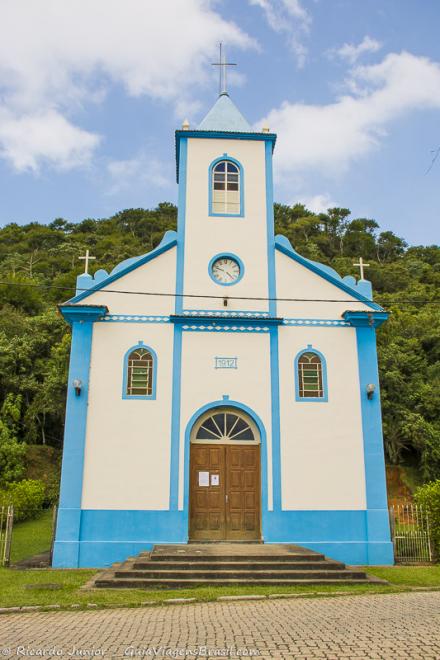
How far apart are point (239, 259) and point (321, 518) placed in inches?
255

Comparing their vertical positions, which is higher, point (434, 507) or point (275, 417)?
point (275, 417)

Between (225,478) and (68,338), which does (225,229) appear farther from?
(68,338)

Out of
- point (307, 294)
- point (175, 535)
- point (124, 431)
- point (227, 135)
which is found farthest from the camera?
point (227, 135)

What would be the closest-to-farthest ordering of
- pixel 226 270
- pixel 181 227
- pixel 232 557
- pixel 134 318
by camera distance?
1. pixel 232 557
2. pixel 134 318
3. pixel 226 270
4. pixel 181 227

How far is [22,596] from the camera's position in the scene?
8945 millimetres

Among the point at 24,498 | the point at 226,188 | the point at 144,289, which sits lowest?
the point at 24,498

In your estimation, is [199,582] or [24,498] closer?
[199,582]

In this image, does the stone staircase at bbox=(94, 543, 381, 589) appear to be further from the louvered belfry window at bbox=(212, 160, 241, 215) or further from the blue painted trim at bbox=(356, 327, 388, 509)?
the louvered belfry window at bbox=(212, 160, 241, 215)

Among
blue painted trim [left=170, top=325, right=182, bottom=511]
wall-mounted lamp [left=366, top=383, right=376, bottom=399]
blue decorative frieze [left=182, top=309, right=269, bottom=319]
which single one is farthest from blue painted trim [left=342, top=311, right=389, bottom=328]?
blue painted trim [left=170, top=325, right=182, bottom=511]

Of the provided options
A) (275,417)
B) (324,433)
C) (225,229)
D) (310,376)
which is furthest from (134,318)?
(324,433)

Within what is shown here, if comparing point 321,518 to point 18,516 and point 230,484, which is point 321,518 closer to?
point 230,484

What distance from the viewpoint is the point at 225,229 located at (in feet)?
48.9

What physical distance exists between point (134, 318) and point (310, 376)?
4.44m

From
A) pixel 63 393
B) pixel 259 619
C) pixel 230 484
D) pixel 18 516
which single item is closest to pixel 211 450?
pixel 230 484
